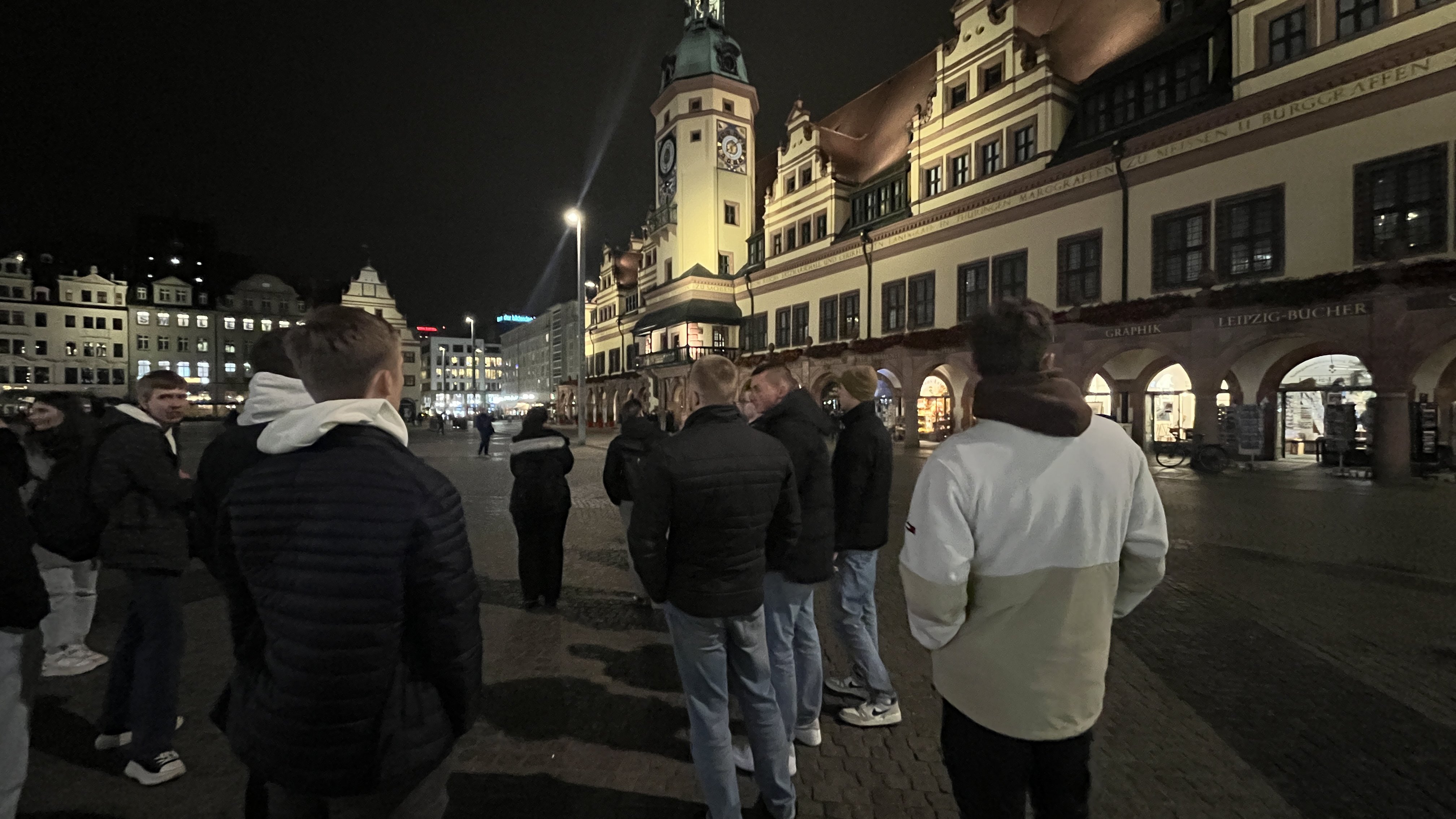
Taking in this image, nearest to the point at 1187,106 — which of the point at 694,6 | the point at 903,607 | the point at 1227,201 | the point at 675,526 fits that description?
the point at 1227,201

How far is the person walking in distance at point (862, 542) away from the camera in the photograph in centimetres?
405

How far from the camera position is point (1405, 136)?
1447 cm

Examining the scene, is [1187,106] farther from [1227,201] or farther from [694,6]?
[694,6]

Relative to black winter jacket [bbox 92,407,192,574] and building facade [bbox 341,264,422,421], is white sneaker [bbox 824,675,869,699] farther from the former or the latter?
building facade [bbox 341,264,422,421]

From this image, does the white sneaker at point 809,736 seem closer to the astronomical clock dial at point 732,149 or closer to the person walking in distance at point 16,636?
the person walking in distance at point 16,636

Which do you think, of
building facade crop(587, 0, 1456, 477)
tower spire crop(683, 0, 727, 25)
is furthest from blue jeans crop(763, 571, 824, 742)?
tower spire crop(683, 0, 727, 25)

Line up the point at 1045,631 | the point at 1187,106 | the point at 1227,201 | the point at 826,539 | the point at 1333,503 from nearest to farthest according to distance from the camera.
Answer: the point at 1045,631 → the point at 826,539 → the point at 1333,503 → the point at 1227,201 → the point at 1187,106

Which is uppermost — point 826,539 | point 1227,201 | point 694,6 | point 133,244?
point 694,6

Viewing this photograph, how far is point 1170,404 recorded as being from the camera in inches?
866

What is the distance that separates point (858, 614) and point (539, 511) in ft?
11.2

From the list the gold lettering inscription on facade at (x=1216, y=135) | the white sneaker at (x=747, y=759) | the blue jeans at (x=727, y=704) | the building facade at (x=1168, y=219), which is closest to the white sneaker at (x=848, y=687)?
the white sneaker at (x=747, y=759)

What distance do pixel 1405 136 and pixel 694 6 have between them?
37584 mm

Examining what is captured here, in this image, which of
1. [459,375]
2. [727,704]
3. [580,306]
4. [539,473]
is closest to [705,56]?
[580,306]

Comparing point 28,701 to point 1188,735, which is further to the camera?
point 1188,735
